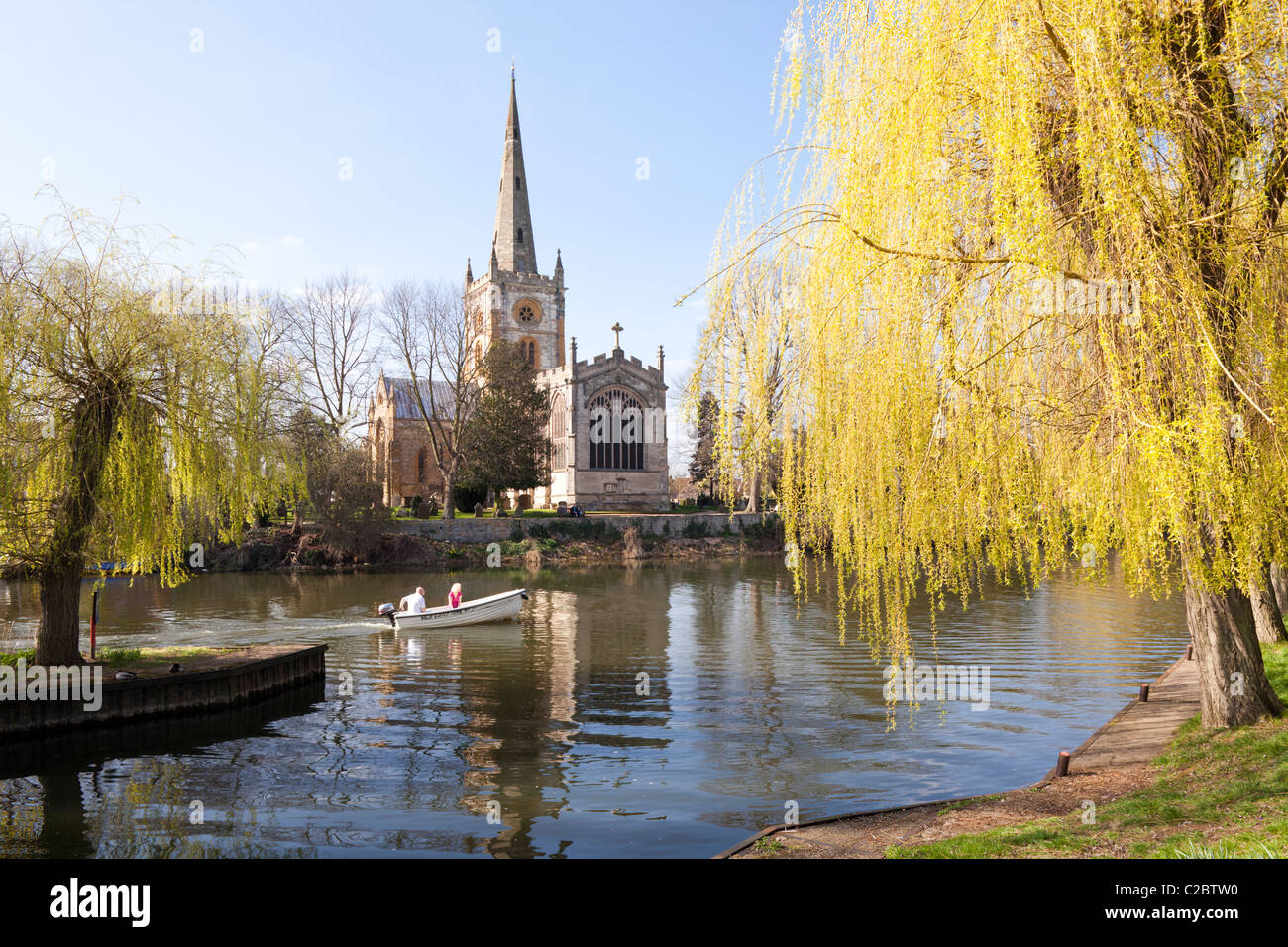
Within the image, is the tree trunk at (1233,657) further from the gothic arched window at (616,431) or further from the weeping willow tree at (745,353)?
the gothic arched window at (616,431)

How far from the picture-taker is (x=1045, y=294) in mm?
7012

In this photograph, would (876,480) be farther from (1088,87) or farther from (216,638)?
(216,638)

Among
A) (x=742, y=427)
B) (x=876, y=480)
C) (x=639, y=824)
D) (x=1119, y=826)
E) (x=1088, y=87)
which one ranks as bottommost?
(x=639, y=824)

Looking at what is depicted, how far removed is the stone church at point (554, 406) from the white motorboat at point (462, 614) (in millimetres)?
34750

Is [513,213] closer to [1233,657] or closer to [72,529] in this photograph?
[72,529]

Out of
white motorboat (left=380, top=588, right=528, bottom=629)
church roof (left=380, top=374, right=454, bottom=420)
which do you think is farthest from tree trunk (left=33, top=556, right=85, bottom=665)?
church roof (left=380, top=374, right=454, bottom=420)

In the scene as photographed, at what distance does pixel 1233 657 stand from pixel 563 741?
769 centimetres

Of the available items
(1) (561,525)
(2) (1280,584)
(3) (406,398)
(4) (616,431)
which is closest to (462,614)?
(2) (1280,584)

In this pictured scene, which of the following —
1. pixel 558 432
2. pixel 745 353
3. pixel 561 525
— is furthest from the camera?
pixel 558 432

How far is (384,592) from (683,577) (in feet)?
39.1

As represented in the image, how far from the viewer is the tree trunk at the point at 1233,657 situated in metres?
8.41

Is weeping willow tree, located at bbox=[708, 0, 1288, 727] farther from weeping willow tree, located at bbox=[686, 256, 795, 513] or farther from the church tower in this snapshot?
the church tower
